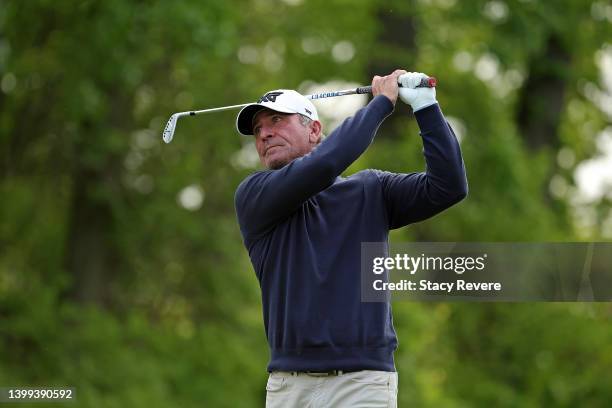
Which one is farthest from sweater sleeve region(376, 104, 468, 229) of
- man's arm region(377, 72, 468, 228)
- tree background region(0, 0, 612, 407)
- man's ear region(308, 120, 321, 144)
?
tree background region(0, 0, 612, 407)

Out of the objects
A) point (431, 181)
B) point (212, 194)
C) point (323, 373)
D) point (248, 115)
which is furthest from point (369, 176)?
point (212, 194)

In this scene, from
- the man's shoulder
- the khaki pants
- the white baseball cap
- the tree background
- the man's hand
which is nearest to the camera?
the khaki pants

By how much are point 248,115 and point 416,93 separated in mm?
678

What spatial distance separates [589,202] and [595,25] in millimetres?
2808

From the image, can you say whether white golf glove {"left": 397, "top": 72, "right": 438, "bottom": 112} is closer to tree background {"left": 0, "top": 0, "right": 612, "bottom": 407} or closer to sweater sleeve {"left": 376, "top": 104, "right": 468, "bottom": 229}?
sweater sleeve {"left": 376, "top": 104, "right": 468, "bottom": 229}

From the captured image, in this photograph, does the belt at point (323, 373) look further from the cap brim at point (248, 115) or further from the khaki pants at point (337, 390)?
the cap brim at point (248, 115)

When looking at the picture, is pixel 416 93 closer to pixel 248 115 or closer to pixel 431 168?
pixel 431 168

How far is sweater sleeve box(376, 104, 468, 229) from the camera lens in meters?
3.96

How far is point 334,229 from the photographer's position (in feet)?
13.1

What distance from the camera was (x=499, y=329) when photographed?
14.4 metres

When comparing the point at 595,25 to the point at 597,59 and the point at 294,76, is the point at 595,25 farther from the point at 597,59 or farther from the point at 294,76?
the point at 294,76

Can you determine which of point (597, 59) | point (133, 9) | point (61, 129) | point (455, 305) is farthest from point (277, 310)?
point (597, 59)

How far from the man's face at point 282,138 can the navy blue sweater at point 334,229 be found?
0.13m

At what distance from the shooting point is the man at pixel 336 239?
3.88m
